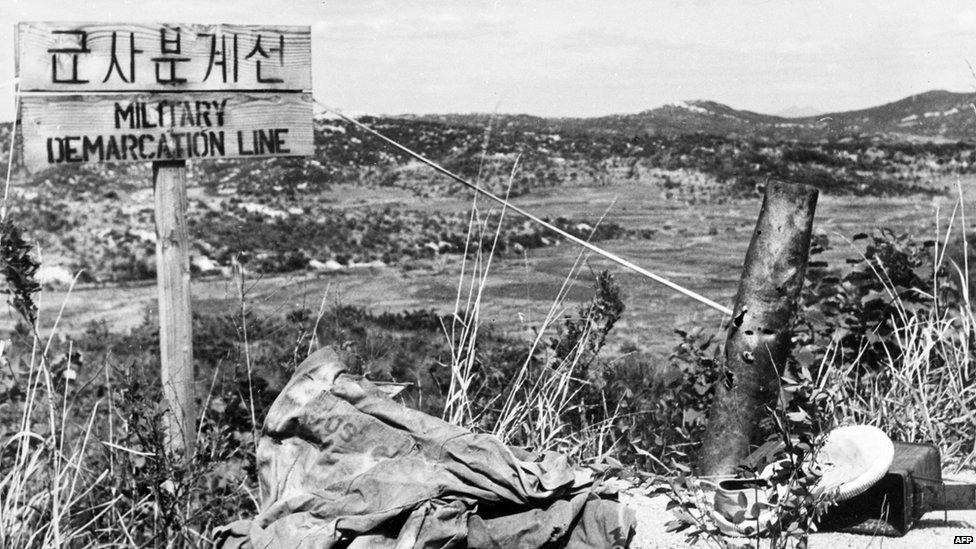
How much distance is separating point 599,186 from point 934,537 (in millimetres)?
11639

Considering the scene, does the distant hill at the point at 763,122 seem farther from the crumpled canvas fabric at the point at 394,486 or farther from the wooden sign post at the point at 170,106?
the crumpled canvas fabric at the point at 394,486

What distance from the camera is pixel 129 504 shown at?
134 inches

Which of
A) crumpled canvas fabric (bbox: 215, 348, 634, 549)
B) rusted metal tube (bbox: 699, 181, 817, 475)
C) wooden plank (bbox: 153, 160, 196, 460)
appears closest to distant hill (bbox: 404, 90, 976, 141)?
rusted metal tube (bbox: 699, 181, 817, 475)

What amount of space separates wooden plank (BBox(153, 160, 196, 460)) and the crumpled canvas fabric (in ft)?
1.26

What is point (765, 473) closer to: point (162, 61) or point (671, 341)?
point (162, 61)

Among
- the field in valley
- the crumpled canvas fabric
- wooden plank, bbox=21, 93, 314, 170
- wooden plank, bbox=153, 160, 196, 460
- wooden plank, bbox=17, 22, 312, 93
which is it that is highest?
wooden plank, bbox=17, 22, 312, 93

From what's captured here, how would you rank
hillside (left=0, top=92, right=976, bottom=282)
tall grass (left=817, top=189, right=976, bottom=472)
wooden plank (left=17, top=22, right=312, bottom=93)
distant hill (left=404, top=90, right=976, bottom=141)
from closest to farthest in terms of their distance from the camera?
wooden plank (left=17, top=22, right=312, bottom=93), tall grass (left=817, top=189, right=976, bottom=472), hillside (left=0, top=92, right=976, bottom=282), distant hill (left=404, top=90, right=976, bottom=141)

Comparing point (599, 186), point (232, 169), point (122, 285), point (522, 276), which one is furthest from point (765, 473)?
point (232, 169)

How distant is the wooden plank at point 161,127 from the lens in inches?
131

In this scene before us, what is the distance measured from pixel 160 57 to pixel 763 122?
966 inches

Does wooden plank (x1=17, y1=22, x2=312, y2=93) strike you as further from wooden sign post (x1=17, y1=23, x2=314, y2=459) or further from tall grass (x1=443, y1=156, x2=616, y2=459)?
tall grass (x1=443, y1=156, x2=616, y2=459)

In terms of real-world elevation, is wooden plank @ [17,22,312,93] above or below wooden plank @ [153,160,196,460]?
above

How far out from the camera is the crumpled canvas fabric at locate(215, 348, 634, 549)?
277cm

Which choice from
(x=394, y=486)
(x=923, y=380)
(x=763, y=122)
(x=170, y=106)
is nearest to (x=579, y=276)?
(x=923, y=380)
